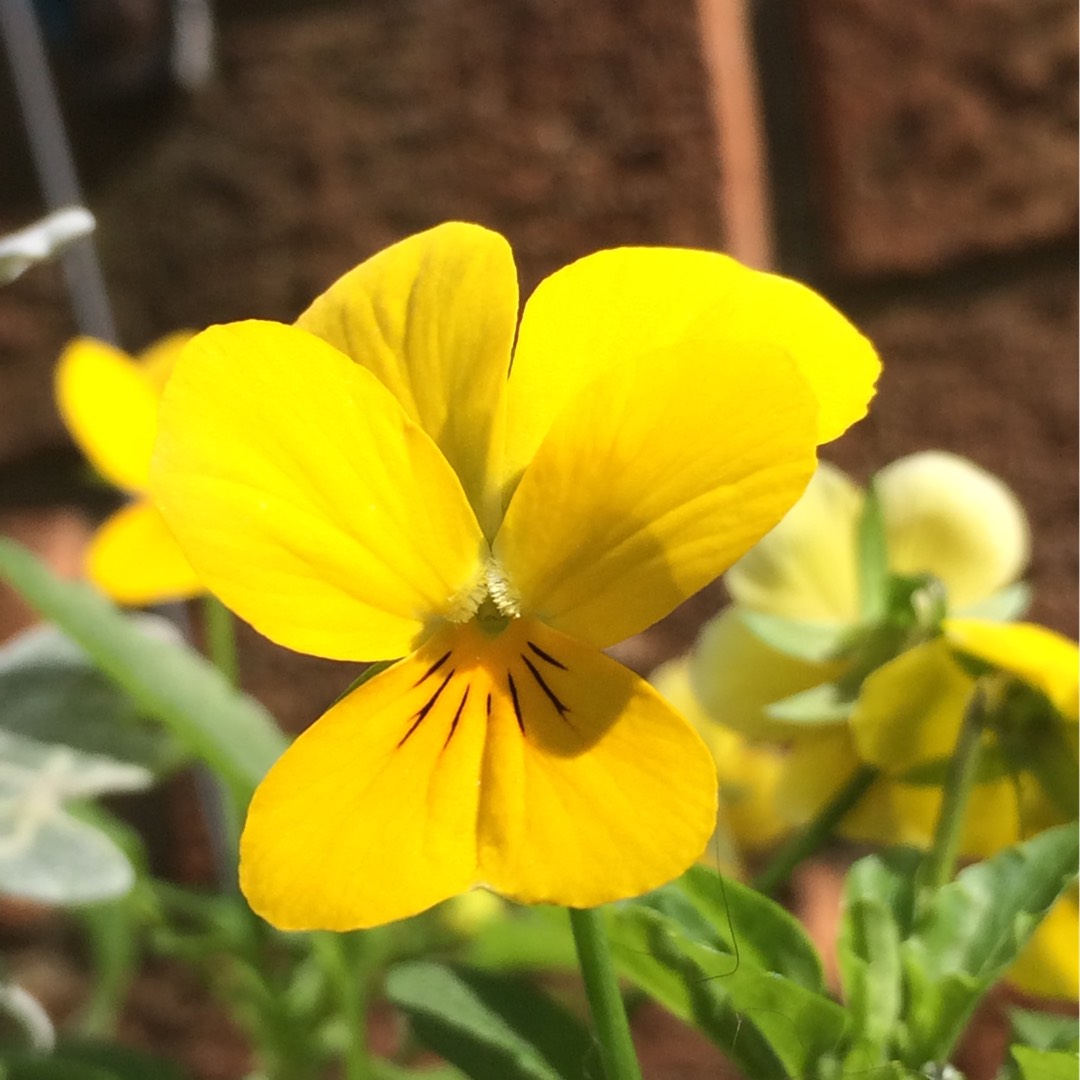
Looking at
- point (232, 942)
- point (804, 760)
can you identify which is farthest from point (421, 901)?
point (232, 942)

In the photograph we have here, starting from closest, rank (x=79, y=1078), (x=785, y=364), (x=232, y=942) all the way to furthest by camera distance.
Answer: (x=785, y=364), (x=79, y=1078), (x=232, y=942)

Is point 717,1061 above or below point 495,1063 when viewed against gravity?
below

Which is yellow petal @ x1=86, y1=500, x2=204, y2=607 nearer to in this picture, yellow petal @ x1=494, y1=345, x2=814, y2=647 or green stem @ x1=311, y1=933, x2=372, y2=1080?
green stem @ x1=311, y1=933, x2=372, y2=1080

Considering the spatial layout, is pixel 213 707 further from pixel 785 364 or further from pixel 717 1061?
pixel 717 1061

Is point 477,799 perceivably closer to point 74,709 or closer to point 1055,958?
point 1055,958

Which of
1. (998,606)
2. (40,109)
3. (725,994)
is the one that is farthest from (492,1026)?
(40,109)

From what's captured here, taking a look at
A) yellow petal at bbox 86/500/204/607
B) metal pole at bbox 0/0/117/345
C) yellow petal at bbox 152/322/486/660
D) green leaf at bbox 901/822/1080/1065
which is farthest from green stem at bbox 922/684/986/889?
metal pole at bbox 0/0/117/345

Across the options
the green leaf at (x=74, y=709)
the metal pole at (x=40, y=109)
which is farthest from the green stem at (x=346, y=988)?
the metal pole at (x=40, y=109)
